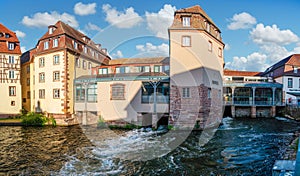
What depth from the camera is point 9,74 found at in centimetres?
Answer: 2630

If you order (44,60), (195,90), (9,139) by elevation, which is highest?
(44,60)

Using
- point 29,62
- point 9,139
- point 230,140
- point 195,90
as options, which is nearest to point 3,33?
point 29,62

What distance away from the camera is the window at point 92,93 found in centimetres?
2114

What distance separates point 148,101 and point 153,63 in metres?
11.3

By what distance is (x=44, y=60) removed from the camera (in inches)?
960

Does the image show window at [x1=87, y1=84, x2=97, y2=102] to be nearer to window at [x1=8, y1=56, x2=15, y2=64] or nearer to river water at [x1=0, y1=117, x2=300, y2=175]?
river water at [x1=0, y1=117, x2=300, y2=175]

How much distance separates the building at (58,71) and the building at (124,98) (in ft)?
4.09

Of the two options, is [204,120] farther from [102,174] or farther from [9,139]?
[9,139]

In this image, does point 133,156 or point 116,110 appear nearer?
point 133,156

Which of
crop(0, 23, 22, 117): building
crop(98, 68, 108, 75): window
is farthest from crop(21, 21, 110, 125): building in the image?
crop(98, 68, 108, 75): window

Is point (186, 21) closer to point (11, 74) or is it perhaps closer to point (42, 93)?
point (42, 93)

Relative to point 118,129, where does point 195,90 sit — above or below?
above

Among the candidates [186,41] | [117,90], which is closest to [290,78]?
[186,41]

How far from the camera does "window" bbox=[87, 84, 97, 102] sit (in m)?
21.1
